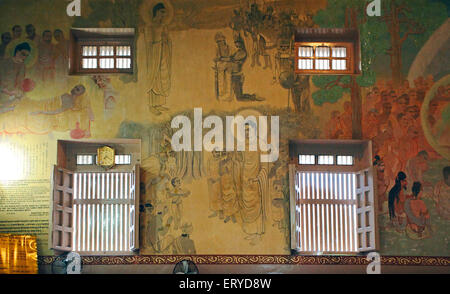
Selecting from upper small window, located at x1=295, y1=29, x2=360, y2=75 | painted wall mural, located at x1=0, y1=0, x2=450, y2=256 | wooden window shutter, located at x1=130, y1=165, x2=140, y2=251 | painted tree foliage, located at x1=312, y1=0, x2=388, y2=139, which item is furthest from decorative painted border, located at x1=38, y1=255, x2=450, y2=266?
upper small window, located at x1=295, y1=29, x2=360, y2=75

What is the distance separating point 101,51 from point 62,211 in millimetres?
2863

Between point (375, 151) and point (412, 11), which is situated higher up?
point (412, 11)

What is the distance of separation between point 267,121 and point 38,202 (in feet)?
13.0

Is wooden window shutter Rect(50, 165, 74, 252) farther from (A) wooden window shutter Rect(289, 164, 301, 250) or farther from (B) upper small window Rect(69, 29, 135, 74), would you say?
(A) wooden window shutter Rect(289, 164, 301, 250)

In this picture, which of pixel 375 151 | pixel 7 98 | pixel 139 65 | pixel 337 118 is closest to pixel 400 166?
pixel 375 151

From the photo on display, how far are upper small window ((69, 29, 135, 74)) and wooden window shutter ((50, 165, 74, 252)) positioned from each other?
1885mm

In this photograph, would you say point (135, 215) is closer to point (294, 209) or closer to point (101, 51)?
point (294, 209)

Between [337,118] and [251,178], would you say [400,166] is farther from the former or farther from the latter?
[251,178]

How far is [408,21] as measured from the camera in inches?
527

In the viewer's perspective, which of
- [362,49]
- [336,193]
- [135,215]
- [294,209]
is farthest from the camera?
[362,49]

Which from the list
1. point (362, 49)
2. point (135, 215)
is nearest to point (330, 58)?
point (362, 49)

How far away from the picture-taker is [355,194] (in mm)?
13070

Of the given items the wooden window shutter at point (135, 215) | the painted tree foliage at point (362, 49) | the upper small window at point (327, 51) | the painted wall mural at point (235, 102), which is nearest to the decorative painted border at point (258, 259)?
the painted wall mural at point (235, 102)
